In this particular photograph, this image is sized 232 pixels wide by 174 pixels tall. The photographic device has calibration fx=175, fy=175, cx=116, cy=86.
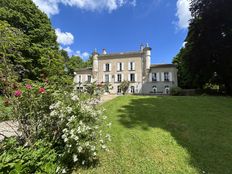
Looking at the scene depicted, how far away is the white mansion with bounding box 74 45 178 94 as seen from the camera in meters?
29.5

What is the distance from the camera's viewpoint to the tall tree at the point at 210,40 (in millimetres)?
16172

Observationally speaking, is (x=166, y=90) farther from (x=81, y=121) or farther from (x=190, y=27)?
(x=81, y=121)

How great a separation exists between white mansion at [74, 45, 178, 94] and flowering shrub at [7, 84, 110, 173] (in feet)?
81.4

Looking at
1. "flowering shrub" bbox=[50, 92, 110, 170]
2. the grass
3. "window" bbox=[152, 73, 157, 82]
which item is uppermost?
"window" bbox=[152, 73, 157, 82]

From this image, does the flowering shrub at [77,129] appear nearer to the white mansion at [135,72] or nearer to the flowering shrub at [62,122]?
the flowering shrub at [62,122]

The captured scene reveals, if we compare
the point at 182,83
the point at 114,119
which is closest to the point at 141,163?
the point at 114,119

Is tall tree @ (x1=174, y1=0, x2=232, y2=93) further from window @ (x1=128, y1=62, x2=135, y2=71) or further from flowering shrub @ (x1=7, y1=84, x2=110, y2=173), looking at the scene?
flowering shrub @ (x1=7, y1=84, x2=110, y2=173)

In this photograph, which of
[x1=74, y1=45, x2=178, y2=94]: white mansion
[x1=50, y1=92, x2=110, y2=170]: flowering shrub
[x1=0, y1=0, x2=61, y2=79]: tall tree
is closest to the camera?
[x1=50, y1=92, x2=110, y2=170]: flowering shrub

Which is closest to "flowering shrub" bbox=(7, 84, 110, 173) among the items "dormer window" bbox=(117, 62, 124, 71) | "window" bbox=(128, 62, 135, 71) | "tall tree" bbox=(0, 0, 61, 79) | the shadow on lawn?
the shadow on lawn

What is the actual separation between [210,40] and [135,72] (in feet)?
51.1

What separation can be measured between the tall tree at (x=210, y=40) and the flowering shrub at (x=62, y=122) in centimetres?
1654

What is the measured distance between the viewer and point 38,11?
2002 cm

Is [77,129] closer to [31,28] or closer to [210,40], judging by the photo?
[210,40]

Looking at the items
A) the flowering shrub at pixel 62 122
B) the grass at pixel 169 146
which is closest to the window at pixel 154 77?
the grass at pixel 169 146
